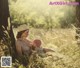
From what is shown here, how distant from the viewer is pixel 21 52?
3.78 meters

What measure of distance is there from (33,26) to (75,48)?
450 millimetres

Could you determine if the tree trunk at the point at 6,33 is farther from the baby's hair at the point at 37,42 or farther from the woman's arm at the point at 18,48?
the baby's hair at the point at 37,42

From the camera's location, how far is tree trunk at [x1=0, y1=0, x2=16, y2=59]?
12.4 feet

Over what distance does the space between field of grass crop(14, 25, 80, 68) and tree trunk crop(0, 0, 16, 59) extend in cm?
8

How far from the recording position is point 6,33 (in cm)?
378

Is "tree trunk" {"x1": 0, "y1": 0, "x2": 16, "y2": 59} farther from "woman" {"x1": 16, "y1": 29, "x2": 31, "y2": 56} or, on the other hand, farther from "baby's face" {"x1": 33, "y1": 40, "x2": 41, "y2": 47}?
"baby's face" {"x1": 33, "y1": 40, "x2": 41, "y2": 47}

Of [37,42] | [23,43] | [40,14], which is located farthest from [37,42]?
[40,14]

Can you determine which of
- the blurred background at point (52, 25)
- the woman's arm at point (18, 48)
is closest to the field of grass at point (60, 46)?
the blurred background at point (52, 25)

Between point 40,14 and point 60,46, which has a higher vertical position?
point 40,14

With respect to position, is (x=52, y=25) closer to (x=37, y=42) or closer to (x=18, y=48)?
(x=37, y=42)

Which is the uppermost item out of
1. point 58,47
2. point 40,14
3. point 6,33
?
point 40,14

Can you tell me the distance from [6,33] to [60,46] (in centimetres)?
53

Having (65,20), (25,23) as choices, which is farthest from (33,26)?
(65,20)

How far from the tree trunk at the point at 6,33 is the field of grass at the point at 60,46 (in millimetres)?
76
